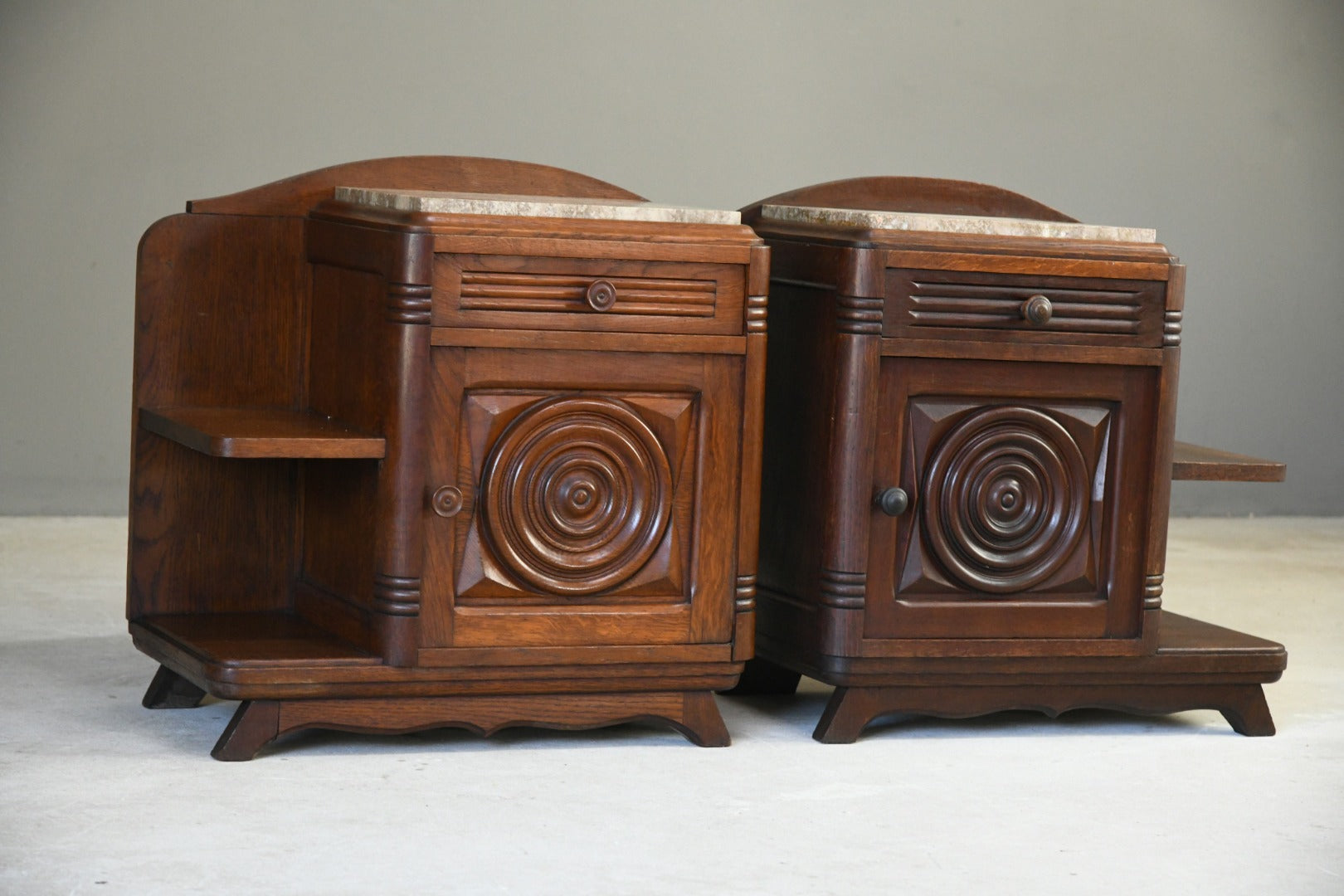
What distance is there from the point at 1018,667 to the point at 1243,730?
0.37m

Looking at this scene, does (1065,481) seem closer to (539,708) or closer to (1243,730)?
(1243,730)

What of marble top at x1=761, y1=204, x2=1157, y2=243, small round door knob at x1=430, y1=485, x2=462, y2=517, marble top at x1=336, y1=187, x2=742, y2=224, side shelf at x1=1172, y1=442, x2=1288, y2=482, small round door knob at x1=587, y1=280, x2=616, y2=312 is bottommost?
small round door knob at x1=430, y1=485, x2=462, y2=517

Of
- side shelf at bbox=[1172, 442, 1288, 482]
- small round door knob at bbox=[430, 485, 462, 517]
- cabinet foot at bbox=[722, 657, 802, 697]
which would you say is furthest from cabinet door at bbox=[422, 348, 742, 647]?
side shelf at bbox=[1172, 442, 1288, 482]

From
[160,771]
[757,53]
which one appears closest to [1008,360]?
[160,771]

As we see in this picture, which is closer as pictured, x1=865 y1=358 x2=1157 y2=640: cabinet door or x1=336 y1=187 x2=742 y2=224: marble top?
x1=336 y1=187 x2=742 y2=224: marble top

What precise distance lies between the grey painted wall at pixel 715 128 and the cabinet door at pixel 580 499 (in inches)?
85.7

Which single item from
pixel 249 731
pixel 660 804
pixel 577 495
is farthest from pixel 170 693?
pixel 660 804

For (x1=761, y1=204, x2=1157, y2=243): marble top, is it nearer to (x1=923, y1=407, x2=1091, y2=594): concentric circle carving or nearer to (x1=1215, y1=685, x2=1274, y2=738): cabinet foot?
(x1=923, y1=407, x2=1091, y2=594): concentric circle carving

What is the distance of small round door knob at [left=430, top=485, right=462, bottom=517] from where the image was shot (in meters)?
2.20

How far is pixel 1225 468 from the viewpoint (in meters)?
2.56

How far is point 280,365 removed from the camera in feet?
8.36

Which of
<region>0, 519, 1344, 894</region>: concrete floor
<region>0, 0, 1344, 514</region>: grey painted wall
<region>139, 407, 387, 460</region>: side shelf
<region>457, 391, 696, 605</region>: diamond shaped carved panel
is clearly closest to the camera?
<region>0, 519, 1344, 894</region>: concrete floor

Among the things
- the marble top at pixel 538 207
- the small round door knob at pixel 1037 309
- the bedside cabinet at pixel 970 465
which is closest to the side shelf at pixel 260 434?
the marble top at pixel 538 207

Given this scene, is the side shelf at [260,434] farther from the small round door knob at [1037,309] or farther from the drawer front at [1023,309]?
the small round door knob at [1037,309]
